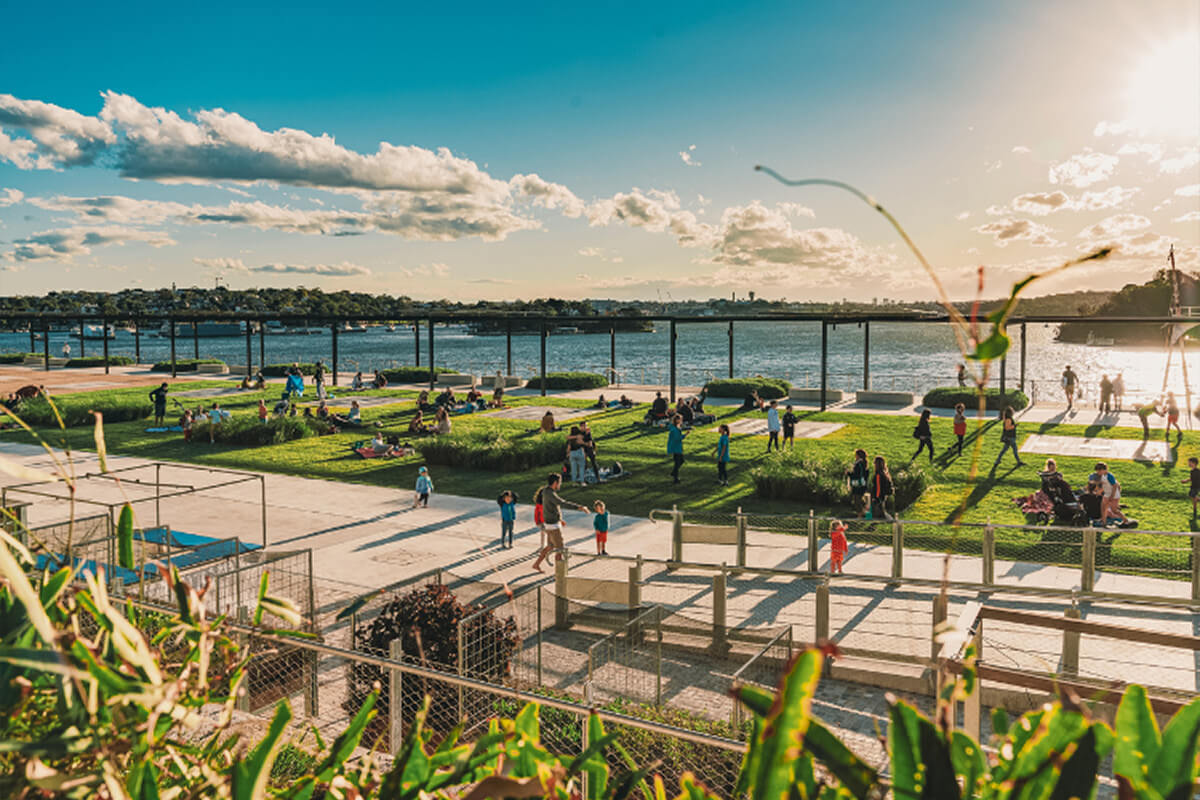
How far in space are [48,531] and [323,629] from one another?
5970 millimetres

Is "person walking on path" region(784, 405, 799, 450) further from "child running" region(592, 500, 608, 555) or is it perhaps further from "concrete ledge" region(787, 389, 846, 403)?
"concrete ledge" region(787, 389, 846, 403)

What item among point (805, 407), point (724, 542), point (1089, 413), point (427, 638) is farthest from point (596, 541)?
point (1089, 413)

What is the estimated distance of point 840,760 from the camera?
53.1 inches

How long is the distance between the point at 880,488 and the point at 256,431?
19.3 m

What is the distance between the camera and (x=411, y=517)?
17469 mm

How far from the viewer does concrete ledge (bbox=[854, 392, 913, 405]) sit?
35.3 meters

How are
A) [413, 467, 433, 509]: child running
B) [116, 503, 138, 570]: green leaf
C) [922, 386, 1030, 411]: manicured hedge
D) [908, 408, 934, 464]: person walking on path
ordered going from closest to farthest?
[116, 503, 138, 570]: green leaf < [413, 467, 433, 509]: child running < [908, 408, 934, 464]: person walking on path < [922, 386, 1030, 411]: manicured hedge

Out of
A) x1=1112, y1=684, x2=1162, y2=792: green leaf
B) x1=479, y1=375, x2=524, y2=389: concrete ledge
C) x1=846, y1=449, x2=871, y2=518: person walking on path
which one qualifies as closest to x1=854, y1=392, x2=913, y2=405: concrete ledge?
x1=479, y1=375, x2=524, y2=389: concrete ledge

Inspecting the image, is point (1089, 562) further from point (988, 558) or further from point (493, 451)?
point (493, 451)

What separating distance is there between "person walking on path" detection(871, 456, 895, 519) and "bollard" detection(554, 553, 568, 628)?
23.2ft

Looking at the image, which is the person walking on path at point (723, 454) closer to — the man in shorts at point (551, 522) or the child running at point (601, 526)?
the child running at point (601, 526)

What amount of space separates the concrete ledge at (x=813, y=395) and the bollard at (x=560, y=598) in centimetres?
2749

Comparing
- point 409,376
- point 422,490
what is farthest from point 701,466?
point 409,376

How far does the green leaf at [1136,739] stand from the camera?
4.53ft
